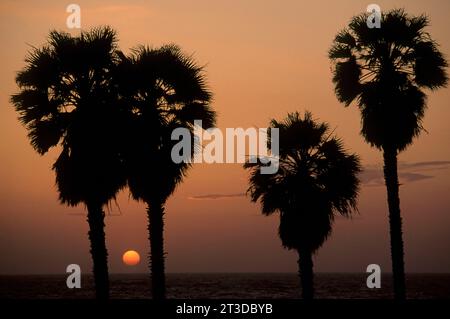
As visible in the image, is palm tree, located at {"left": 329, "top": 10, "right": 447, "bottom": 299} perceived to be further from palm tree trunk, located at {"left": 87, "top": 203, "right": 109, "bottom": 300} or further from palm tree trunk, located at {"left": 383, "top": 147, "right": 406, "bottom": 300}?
palm tree trunk, located at {"left": 87, "top": 203, "right": 109, "bottom": 300}

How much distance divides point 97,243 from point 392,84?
13.7m

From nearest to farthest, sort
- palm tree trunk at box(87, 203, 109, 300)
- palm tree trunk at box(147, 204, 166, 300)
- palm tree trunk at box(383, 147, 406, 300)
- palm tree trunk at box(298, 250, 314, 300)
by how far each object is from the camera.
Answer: palm tree trunk at box(87, 203, 109, 300), palm tree trunk at box(147, 204, 166, 300), palm tree trunk at box(383, 147, 406, 300), palm tree trunk at box(298, 250, 314, 300)

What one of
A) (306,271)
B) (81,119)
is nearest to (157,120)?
(81,119)

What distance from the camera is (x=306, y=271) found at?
31.7 metres

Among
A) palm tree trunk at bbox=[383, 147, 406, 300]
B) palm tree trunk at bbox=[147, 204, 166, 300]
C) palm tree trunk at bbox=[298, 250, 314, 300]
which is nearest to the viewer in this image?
palm tree trunk at bbox=[147, 204, 166, 300]

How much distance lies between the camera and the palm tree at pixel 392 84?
30.3m

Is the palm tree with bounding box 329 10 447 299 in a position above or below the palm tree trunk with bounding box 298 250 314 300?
above

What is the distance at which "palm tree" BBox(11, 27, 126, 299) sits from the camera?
2800 centimetres

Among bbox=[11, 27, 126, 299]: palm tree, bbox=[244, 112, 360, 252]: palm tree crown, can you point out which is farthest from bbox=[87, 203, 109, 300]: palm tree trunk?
bbox=[244, 112, 360, 252]: palm tree crown

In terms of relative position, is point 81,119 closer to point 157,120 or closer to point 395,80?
point 157,120

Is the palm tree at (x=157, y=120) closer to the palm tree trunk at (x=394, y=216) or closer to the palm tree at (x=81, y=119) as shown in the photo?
the palm tree at (x=81, y=119)

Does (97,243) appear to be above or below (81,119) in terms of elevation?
below

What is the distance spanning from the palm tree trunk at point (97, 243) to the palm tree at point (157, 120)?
5.96ft
